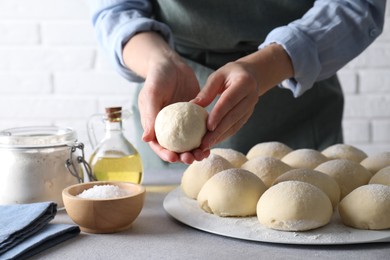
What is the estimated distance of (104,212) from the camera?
0.75 meters

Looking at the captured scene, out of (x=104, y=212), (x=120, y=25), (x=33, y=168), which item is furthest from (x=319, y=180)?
(x=120, y=25)

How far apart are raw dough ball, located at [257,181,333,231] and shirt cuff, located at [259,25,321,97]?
0.29 meters

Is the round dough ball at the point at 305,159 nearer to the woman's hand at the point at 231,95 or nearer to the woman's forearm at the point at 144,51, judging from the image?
the woman's hand at the point at 231,95

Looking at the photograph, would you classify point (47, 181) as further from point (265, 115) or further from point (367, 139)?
point (367, 139)

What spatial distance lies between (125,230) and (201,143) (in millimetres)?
154

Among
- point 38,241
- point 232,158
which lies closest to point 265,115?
point 232,158

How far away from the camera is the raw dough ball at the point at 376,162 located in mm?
952

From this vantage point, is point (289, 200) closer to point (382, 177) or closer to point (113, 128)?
point (382, 177)

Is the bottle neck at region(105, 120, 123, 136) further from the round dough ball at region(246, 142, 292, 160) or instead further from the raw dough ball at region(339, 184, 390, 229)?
the raw dough ball at region(339, 184, 390, 229)

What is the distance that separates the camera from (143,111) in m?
0.87

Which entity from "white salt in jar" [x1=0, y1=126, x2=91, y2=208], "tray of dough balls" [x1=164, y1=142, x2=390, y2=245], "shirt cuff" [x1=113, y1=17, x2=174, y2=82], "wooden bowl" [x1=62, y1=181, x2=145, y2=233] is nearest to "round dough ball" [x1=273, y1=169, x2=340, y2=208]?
"tray of dough balls" [x1=164, y1=142, x2=390, y2=245]

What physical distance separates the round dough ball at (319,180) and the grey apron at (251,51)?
0.43 m

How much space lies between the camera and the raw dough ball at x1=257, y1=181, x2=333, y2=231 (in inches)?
28.9

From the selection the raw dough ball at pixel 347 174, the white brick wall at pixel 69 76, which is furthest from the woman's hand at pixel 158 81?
the white brick wall at pixel 69 76
